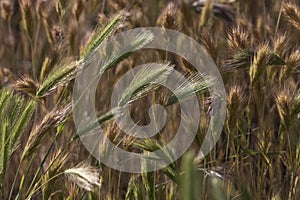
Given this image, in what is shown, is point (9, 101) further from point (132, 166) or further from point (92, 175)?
point (132, 166)

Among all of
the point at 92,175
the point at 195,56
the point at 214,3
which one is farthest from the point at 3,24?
the point at 92,175

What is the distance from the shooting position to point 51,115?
136 cm

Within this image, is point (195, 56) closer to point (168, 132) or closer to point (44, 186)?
point (168, 132)

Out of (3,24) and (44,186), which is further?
(3,24)

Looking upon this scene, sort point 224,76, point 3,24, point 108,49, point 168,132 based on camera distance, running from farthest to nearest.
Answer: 1. point 3,24
2. point 168,132
3. point 224,76
4. point 108,49

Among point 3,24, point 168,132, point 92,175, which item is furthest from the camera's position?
point 3,24

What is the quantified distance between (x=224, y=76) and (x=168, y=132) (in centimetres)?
24

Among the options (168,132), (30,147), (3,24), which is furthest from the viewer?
(3,24)

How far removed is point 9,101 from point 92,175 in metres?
0.27

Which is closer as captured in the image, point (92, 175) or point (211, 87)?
point (92, 175)

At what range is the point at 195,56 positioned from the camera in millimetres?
1667

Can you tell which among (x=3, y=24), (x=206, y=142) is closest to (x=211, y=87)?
(x=206, y=142)

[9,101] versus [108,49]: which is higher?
[108,49]

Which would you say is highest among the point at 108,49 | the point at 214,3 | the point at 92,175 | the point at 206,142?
the point at 214,3
